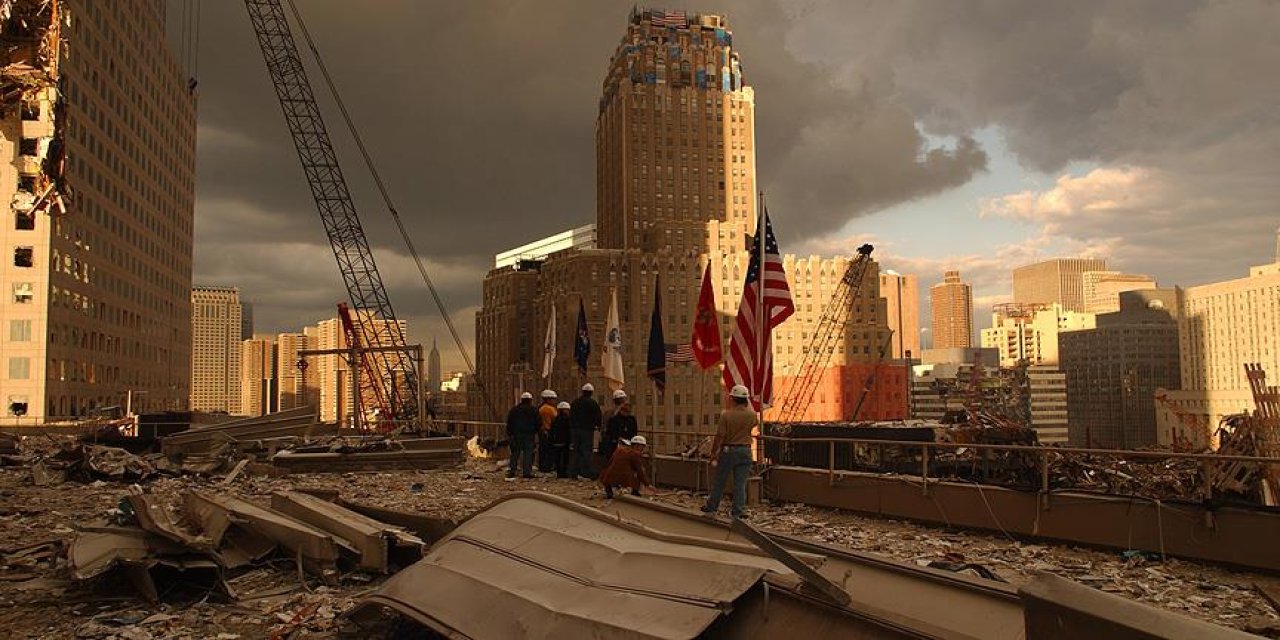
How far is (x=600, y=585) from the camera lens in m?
6.13

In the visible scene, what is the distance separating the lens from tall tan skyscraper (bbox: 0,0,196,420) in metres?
69.4

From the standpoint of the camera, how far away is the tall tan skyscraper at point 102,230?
69375 millimetres

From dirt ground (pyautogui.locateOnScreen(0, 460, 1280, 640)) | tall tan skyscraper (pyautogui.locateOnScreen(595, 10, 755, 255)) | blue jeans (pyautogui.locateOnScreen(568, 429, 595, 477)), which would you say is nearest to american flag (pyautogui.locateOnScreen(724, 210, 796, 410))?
dirt ground (pyautogui.locateOnScreen(0, 460, 1280, 640))

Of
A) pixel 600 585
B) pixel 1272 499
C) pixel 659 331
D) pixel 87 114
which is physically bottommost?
pixel 1272 499

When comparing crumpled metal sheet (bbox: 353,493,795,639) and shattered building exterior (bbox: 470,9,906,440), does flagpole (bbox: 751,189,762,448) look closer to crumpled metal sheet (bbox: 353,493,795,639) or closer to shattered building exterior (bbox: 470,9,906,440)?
crumpled metal sheet (bbox: 353,493,795,639)

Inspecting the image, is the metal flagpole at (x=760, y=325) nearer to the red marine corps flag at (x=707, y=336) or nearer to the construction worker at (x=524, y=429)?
the red marine corps flag at (x=707, y=336)

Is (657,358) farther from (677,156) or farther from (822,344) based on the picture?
(677,156)

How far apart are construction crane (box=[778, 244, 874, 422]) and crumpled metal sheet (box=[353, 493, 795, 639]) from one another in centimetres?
13908

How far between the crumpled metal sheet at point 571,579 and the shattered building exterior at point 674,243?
142231mm

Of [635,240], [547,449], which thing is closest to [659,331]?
[547,449]

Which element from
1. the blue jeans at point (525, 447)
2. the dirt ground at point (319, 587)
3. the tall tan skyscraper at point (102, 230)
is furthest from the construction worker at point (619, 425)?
the tall tan skyscraper at point (102, 230)

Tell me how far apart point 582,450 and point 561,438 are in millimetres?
1441

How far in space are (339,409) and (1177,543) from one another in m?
39.6

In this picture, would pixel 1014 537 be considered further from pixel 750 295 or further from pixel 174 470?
pixel 174 470
